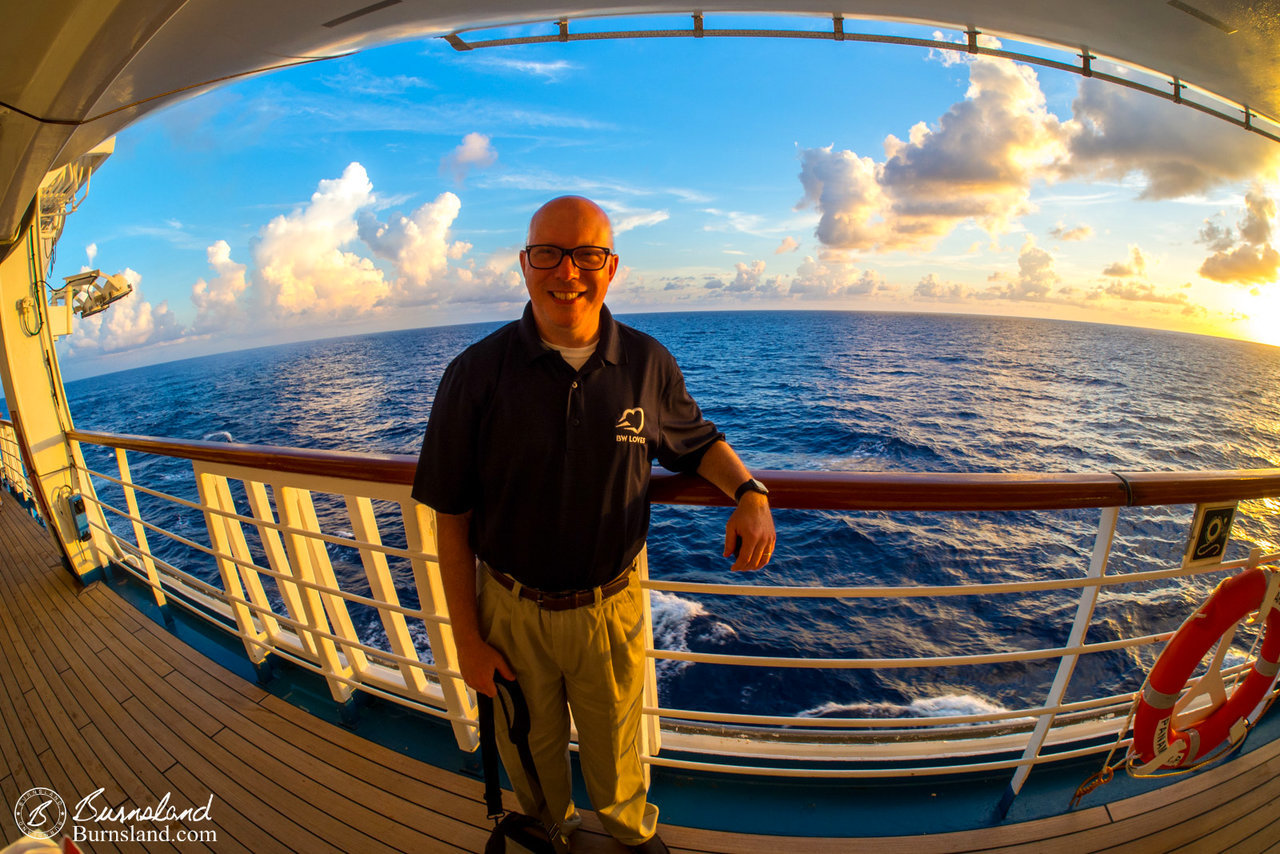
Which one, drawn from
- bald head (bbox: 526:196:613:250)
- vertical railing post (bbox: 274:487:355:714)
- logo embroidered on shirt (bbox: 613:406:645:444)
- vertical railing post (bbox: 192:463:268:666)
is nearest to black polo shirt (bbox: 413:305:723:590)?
logo embroidered on shirt (bbox: 613:406:645:444)

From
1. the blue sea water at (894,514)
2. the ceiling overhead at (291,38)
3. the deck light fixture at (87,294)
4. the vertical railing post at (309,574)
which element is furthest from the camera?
the blue sea water at (894,514)

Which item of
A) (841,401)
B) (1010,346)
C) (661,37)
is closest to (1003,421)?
(841,401)

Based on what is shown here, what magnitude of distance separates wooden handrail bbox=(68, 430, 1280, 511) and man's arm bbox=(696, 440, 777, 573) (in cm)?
4

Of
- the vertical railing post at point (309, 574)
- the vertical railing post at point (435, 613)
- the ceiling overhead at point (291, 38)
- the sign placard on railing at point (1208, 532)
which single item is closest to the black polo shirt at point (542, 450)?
the vertical railing post at point (435, 613)

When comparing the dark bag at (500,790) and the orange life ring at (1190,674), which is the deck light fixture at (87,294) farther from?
the orange life ring at (1190,674)

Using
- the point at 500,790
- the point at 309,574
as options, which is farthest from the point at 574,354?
the point at 309,574

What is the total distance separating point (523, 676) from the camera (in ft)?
2.99

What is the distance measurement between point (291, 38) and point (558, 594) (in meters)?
3.60

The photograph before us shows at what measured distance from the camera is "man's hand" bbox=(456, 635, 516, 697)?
2.85 ft

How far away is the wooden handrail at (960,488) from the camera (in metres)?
0.88

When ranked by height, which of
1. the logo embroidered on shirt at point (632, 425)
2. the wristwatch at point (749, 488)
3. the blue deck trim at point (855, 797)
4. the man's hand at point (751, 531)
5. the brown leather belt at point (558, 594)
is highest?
the logo embroidered on shirt at point (632, 425)

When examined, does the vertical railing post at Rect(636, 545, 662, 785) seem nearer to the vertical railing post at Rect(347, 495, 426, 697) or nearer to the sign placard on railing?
the vertical railing post at Rect(347, 495, 426, 697)

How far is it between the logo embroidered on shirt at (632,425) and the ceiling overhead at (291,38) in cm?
167

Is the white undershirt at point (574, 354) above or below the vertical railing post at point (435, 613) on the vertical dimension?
above
